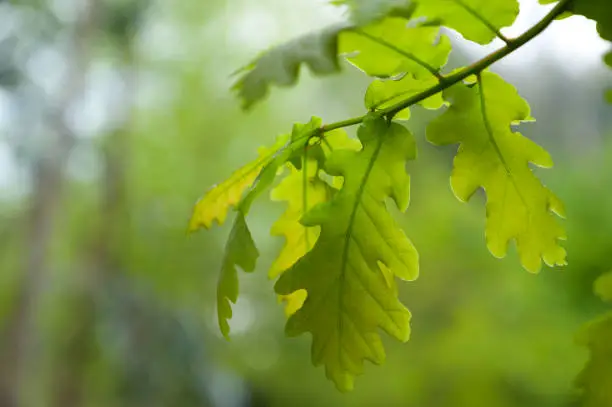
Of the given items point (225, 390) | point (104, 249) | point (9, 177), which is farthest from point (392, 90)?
point (104, 249)

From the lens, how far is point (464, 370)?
2.23 meters

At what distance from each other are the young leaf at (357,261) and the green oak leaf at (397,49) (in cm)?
3

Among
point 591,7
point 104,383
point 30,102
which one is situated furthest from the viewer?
point 104,383

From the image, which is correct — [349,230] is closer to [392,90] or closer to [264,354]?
[392,90]

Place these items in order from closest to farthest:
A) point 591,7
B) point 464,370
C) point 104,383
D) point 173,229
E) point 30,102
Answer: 1. point 591,7
2. point 464,370
3. point 30,102
4. point 104,383
5. point 173,229

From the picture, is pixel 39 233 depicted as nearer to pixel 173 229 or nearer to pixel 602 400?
→ pixel 173 229

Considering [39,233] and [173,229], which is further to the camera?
[173,229]

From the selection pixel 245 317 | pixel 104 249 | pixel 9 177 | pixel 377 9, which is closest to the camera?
pixel 377 9

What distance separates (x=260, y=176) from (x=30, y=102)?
2434 mm

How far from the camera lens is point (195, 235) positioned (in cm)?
279

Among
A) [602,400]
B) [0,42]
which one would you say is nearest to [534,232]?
[602,400]

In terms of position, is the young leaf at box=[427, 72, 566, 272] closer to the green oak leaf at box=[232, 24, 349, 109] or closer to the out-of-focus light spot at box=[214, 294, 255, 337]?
the green oak leaf at box=[232, 24, 349, 109]

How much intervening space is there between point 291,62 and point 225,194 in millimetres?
167

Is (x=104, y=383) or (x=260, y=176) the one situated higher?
(x=260, y=176)
